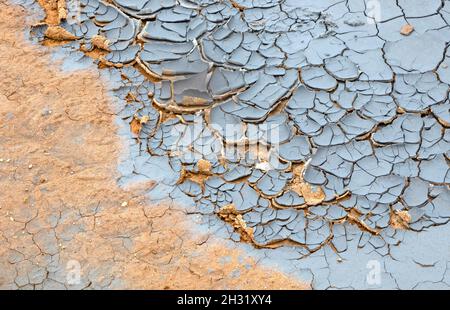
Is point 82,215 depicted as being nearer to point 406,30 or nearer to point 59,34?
point 59,34

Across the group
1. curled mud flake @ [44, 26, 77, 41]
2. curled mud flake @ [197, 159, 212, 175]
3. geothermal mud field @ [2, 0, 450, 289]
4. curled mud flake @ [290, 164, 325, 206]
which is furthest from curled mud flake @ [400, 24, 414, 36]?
curled mud flake @ [44, 26, 77, 41]

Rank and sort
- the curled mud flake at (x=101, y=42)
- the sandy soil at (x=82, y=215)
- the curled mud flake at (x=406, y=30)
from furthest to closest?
the curled mud flake at (x=101, y=42) → the curled mud flake at (x=406, y=30) → the sandy soil at (x=82, y=215)

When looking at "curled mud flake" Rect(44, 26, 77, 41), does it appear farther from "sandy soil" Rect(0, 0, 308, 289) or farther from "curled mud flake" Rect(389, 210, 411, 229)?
"curled mud flake" Rect(389, 210, 411, 229)

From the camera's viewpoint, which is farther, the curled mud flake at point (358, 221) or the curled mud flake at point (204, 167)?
the curled mud flake at point (204, 167)

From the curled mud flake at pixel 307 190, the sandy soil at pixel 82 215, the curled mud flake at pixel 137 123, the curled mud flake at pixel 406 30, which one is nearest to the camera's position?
the sandy soil at pixel 82 215

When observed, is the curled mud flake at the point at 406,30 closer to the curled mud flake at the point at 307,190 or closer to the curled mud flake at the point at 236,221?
the curled mud flake at the point at 307,190

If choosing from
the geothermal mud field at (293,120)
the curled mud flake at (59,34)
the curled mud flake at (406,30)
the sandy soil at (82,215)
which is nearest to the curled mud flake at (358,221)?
the geothermal mud field at (293,120)

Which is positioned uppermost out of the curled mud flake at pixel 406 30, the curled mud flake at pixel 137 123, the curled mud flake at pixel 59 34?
the curled mud flake at pixel 406 30
